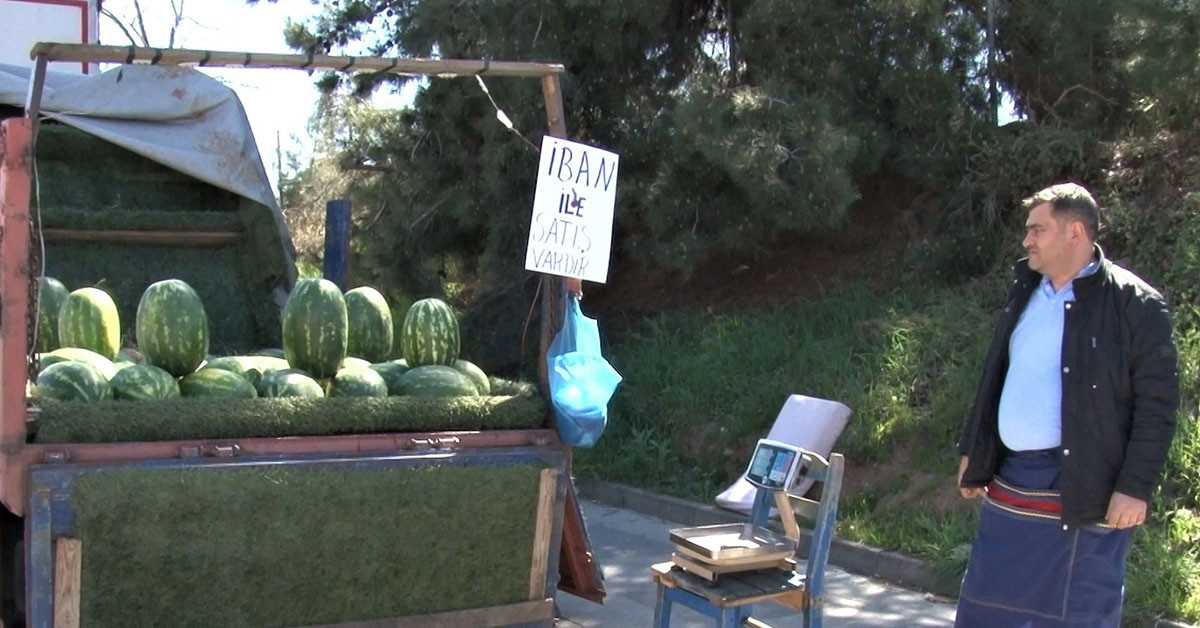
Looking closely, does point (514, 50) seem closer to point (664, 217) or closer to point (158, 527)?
point (664, 217)

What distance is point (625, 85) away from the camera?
11000mm

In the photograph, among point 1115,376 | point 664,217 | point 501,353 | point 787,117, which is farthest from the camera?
point 501,353

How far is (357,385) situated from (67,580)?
134cm

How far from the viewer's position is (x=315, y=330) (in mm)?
4715

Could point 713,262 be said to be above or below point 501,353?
above

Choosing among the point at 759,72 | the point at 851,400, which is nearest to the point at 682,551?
the point at 851,400

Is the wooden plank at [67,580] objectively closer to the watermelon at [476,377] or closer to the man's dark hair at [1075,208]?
the watermelon at [476,377]

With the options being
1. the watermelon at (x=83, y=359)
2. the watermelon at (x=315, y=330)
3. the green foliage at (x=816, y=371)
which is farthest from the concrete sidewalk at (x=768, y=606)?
the watermelon at (x=83, y=359)

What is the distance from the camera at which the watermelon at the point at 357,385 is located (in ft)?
15.4

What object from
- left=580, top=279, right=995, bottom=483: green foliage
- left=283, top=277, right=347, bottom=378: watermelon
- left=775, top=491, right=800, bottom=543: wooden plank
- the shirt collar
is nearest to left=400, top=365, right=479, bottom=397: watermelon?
left=283, top=277, right=347, bottom=378: watermelon

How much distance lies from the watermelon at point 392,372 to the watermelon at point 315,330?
23 centimetres

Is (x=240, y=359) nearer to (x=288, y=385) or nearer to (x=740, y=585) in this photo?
(x=288, y=385)

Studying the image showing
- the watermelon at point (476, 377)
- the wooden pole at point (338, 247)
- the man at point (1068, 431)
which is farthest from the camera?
the wooden pole at point (338, 247)

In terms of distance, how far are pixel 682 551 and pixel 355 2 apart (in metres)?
9.50
